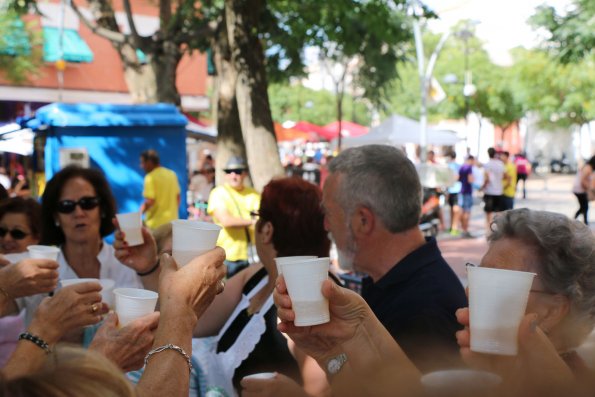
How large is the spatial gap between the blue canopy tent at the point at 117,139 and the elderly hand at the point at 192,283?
25.4ft

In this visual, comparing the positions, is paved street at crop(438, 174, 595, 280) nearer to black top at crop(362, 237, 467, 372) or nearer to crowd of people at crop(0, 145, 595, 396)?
crowd of people at crop(0, 145, 595, 396)

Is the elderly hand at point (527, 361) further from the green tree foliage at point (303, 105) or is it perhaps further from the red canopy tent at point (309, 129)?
the green tree foliage at point (303, 105)

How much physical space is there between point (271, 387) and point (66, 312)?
26.9 inches

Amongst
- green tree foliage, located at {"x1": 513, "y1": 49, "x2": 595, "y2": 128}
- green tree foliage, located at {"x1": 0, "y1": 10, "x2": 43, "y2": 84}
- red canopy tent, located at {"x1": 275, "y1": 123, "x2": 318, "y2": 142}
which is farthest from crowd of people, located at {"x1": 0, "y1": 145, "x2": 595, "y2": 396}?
green tree foliage, located at {"x1": 513, "y1": 49, "x2": 595, "y2": 128}

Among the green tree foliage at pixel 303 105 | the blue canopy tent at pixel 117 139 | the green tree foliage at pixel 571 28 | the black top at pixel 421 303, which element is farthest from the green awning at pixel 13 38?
the green tree foliage at pixel 303 105

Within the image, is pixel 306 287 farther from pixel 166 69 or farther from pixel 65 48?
pixel 65 48

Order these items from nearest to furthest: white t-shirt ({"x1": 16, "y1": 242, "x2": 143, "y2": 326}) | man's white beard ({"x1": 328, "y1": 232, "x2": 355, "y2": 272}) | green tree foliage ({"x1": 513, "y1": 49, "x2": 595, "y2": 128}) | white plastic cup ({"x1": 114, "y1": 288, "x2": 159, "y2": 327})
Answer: white plastic cup ({"x1": 114, "y1": 288, "x2": 159, "y2": 327}), man's white beard ({"x1": 328, "y1": 232, "x2": 355, "y2": 272}), white t-shirt ({"x1": 16, "y1": 242, "x2": 143, "y2": 326}), green tree foliage ({"x1": 513, "y1": 49, "x2": 595, "y2": 128})

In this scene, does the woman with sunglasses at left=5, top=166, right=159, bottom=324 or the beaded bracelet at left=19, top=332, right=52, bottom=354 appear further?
the woman with sunglasses at left=5, top=166, right=159, bottom=324

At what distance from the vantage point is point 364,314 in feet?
7.07

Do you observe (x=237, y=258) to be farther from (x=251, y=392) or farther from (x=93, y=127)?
(x=251, y=392)

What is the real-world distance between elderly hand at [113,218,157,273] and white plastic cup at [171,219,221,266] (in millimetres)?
1554

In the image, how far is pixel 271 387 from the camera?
2.33 metres

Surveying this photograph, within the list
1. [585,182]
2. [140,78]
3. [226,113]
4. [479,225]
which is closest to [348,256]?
[226,113]

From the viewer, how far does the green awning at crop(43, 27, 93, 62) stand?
27.9 meters
